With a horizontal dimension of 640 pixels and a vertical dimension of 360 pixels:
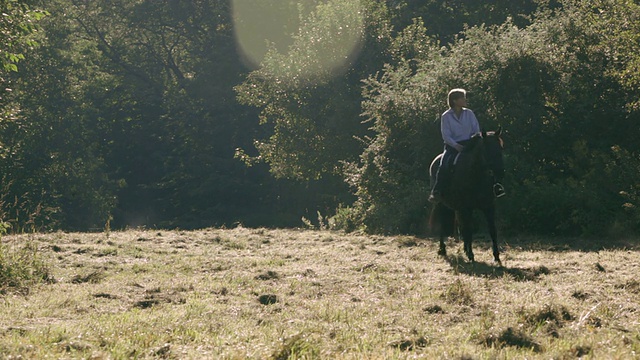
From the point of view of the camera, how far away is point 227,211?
47531 mm

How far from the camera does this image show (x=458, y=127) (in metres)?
12.7

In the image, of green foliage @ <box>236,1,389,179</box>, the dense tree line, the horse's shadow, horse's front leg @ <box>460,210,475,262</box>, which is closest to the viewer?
the horse's shadow

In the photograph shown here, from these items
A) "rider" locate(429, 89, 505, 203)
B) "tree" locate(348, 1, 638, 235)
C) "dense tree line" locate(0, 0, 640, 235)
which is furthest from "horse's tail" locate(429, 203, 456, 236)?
"dense tree line" locate(0, 0, 640, 235)

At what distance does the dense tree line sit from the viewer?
1905 centimetres

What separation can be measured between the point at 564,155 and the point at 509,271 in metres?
9.22

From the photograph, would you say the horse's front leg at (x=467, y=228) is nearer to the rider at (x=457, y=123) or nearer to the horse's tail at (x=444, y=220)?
the rider at (x=457, y=123)

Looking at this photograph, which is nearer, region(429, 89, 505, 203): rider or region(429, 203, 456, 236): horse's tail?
region(429, 89, 505, 203): rider

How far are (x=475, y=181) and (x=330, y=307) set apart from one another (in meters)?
4.80

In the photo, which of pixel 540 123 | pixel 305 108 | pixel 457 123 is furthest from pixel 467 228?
pixel 305 108

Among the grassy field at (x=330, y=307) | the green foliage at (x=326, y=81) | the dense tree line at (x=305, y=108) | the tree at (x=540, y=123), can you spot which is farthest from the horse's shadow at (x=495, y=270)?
the green foliage at (x=326, y=81)

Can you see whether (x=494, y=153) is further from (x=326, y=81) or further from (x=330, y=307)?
(x=326, y=81)

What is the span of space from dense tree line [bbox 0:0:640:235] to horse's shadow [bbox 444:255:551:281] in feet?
20.0

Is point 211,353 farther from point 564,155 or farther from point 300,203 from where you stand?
point 300,203

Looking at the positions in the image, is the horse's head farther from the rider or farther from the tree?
the tree
